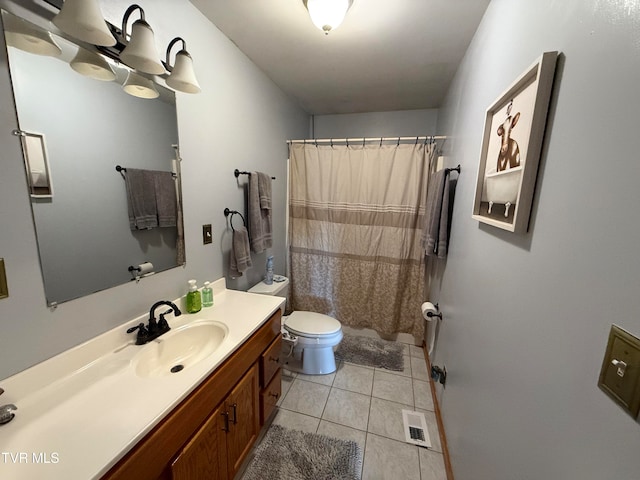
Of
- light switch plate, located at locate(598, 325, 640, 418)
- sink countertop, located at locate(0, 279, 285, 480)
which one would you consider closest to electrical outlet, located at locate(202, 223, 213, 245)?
sink countertop, located at locate(0, 279, 285, 480)

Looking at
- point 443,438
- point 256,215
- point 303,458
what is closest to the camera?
point 303,458

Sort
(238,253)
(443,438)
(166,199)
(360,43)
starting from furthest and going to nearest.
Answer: (238,253)
(360,43)
(443,438)
(166,199)

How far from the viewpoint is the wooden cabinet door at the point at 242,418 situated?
1.12 meters

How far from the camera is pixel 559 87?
0.66 m

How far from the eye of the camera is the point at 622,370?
16.6 inches

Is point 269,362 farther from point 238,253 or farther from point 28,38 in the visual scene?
point 28,38

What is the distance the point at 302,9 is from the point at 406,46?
0.73m

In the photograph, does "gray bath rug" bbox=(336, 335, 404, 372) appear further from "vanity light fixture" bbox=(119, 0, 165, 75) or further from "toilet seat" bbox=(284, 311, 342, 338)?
"vanity light fixture" bbox=(119, 0, 165, 75)

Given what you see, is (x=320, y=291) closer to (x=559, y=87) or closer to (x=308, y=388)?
(x=308, y=388)

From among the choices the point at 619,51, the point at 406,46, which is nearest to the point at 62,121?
the point at 619,51

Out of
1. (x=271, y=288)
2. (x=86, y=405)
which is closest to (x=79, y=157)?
(x=86, y=405)

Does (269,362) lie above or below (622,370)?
below

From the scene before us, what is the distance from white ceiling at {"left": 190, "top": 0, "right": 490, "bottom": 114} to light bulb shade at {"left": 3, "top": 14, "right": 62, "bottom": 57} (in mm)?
802

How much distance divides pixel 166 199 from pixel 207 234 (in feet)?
1.11
